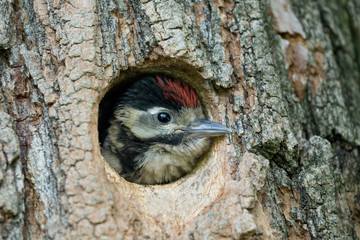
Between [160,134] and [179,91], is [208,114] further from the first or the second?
[160,134]

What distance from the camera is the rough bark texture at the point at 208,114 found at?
9.47ft

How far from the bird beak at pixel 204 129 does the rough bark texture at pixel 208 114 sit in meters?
0.08

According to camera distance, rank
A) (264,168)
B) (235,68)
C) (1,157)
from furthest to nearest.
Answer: (235,68) → (264,168) → (1,157)

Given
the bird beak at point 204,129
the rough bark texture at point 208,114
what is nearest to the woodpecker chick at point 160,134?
the bird beak at point 204,129

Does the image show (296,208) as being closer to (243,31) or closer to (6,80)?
(243,31)

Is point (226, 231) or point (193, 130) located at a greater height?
point (193, 130)

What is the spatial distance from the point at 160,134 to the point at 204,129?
0.48m

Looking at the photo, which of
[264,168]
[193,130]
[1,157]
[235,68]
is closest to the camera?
[1,157]

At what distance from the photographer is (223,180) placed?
130 inches

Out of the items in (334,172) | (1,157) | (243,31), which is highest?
(243,31)

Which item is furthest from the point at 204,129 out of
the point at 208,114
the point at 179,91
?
the point at 179,91

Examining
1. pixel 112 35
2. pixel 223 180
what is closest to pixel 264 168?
pixel 223 180

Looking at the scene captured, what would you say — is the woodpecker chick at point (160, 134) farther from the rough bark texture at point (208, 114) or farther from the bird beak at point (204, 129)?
the rough bark texture at point (208, 114)

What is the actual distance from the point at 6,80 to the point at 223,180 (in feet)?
5.94
